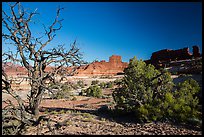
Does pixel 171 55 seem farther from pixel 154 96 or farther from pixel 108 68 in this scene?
pixel 154 96

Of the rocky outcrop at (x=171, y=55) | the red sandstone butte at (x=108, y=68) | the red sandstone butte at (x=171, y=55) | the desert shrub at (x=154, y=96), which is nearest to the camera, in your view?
the desert shrub at (x=154, y=96)

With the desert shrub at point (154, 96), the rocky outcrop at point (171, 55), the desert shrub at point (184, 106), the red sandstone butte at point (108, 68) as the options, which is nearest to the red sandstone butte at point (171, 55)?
the rocky outcrop at point (171, 55)

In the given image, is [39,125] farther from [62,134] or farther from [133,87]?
[133,87]

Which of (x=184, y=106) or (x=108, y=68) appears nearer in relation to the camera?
(x=184, y=106)

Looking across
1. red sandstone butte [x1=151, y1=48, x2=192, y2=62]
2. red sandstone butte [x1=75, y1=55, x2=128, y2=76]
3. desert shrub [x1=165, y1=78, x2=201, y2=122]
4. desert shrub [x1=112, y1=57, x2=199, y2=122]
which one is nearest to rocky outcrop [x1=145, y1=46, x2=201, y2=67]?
red sandstone butte [x1=151, y1=48, x2=192, y2=62]

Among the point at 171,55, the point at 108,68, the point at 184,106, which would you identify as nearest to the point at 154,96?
the point at 184,106

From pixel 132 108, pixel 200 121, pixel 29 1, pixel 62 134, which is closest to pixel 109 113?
pixel 132 108

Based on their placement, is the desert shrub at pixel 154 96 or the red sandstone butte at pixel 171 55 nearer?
the desert shrub at pixel 154 96

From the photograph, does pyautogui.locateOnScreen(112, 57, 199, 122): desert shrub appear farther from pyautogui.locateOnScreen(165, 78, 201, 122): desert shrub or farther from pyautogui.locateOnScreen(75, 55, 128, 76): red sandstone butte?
pyautogui.locateOnScreen(75, 55, 128, 76): red sandstone butte

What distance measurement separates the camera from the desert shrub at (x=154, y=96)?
8.25 metres

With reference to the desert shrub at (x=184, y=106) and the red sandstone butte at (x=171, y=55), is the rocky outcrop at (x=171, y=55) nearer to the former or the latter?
the red sandstone butte at (x=171, y=55)

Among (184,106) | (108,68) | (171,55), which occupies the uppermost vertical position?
(171,55)

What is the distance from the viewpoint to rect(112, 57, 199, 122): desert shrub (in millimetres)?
8248

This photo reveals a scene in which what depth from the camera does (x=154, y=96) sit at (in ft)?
31.1
